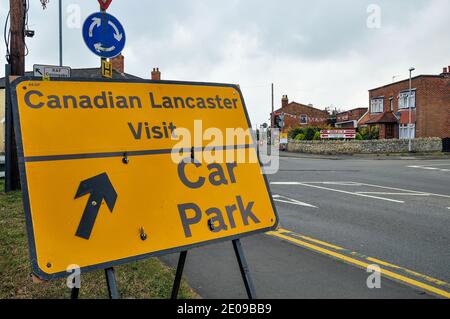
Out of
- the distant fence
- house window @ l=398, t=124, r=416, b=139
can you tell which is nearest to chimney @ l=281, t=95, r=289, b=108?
house window @ l=398, t=124, r=416, b=139

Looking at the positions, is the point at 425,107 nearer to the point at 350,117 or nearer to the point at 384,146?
the point at 384,146

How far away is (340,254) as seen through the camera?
5156 mm

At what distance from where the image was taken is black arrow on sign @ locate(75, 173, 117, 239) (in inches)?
88.4

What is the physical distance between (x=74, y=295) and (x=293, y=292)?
211 centimetres

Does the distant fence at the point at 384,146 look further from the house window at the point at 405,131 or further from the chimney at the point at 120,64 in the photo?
the chimney at the point at 120,64

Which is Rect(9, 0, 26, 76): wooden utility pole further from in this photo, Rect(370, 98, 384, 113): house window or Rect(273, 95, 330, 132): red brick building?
Rect(273, 95, 330, 132): red brick building

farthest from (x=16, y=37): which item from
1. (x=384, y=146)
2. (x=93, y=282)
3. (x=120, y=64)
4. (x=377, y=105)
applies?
(x=377, y=105)

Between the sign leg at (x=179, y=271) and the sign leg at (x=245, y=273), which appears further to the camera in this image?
the sign leg at (x=179, y=271)

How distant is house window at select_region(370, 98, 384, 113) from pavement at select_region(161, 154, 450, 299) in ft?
124

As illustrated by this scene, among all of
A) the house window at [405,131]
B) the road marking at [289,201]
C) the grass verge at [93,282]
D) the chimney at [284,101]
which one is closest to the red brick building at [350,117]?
the chimney at [284,101]

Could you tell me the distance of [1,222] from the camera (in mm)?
6566

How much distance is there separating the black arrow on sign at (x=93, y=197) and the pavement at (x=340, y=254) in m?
1.83

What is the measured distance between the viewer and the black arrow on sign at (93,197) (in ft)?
7.37

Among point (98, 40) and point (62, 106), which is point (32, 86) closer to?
point (62, 106)
